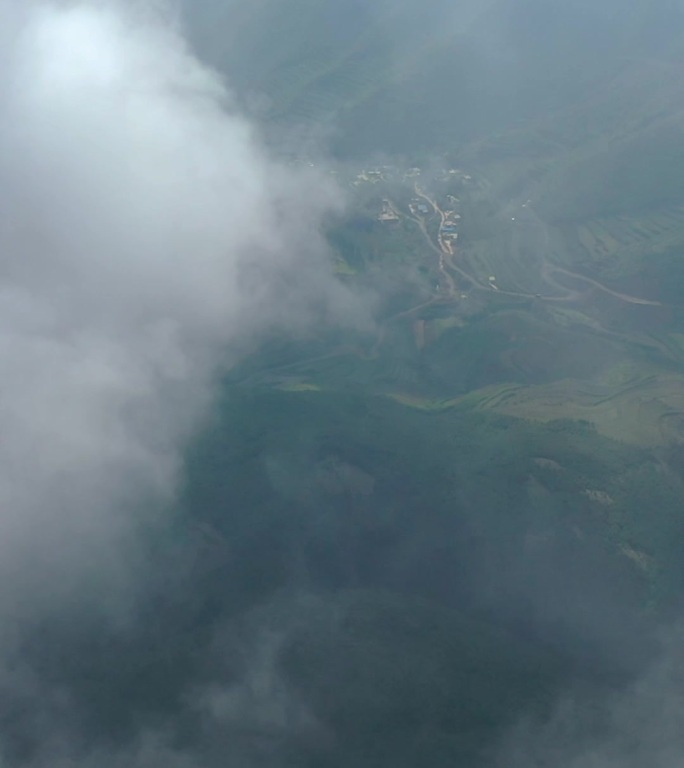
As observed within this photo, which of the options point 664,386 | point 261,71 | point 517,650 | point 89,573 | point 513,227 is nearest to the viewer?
point 517,650

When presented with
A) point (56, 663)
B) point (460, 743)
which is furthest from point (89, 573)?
point (460, 743)

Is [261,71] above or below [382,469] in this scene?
above

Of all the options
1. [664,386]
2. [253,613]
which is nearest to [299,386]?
[253,613]

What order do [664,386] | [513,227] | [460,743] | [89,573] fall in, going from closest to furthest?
[460,743] → [89,573] → [664,386] → [513,227]

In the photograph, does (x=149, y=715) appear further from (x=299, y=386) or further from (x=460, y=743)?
(x=299, y=386)

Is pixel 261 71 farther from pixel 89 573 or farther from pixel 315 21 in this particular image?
pixel 89 573

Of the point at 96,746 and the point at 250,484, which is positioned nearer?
the point at 96,746

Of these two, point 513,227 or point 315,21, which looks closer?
point 513,227

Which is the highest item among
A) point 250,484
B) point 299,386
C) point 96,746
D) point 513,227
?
point 513,227

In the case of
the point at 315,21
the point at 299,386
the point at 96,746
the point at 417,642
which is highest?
the point at 315,21
